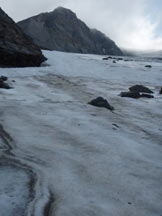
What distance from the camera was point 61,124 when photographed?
382 centimetres

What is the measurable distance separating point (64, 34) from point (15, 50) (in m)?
63.9

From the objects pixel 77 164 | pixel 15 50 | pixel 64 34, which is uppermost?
pixel 64 34

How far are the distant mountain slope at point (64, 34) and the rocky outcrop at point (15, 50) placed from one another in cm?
4885

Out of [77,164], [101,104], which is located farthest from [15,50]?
[77,164]

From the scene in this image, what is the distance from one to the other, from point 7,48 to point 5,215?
490 inches

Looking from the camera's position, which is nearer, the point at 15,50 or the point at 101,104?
the point at 101,104

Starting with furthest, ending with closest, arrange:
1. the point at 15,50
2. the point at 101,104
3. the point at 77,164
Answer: the point at 15,50
the point at 101,104
the point at 77,164

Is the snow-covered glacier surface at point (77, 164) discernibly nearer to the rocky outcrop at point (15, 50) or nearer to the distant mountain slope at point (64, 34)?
the rocky outcrop at point (15, 50)

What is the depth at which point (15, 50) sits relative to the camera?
12859 mm

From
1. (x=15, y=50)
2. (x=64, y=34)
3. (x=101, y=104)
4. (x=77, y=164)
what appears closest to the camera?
(x=77, y=164)

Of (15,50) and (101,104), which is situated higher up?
(15,50)

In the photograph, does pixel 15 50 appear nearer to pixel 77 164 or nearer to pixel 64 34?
pixel 77 164

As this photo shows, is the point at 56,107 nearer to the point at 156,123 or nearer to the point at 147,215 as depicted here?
the point at 156,123

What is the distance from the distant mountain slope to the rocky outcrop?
48.8m
